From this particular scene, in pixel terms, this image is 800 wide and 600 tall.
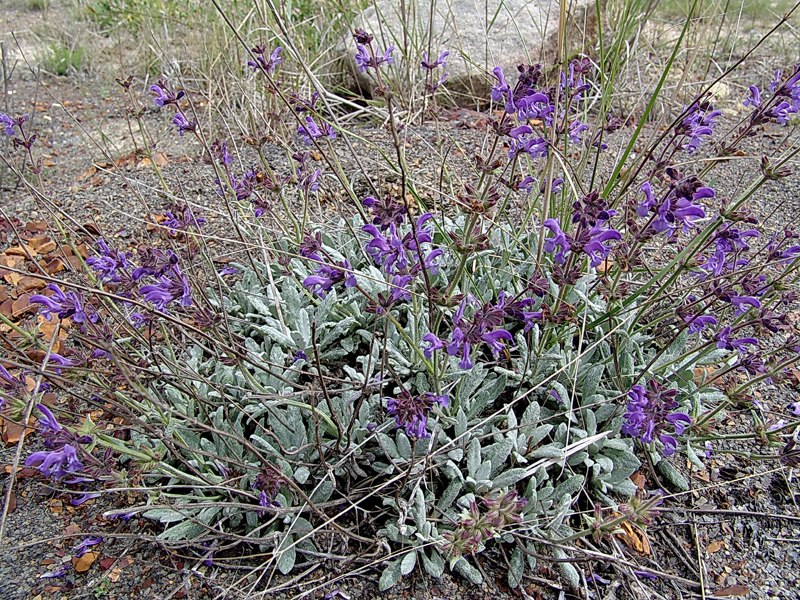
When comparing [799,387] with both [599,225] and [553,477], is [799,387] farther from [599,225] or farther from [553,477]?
[599,225]

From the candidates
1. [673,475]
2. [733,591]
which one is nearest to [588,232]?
[673,475]

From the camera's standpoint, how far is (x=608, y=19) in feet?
16.6

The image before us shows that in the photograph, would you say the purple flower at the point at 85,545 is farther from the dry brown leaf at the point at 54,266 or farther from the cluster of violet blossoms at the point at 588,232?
the cluster of violet blossoms at the point at 588,232

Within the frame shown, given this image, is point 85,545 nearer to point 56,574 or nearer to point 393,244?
point 56,574

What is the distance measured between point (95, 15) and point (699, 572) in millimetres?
8550

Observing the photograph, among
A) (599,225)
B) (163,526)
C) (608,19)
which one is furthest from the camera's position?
(608,19)

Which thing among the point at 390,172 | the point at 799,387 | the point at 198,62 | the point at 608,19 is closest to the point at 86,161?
the point at 198,62

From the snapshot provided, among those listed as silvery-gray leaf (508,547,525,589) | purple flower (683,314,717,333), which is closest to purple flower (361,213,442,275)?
purple flower (683,314,717,333)

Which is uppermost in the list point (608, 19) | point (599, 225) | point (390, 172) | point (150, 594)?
point (608, 19)

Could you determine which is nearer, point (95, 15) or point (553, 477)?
point (553, 477)

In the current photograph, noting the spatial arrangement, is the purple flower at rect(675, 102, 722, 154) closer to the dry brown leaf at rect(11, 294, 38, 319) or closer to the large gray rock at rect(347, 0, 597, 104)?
the large gray rock at rect(347, 0, 597, 104)

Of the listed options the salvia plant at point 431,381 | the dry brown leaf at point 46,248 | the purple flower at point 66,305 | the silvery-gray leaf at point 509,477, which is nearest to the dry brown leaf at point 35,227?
the dry brown leaf at point 46,248

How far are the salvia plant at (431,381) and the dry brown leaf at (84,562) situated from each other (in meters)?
0.21

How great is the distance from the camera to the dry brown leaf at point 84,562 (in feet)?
6.64
